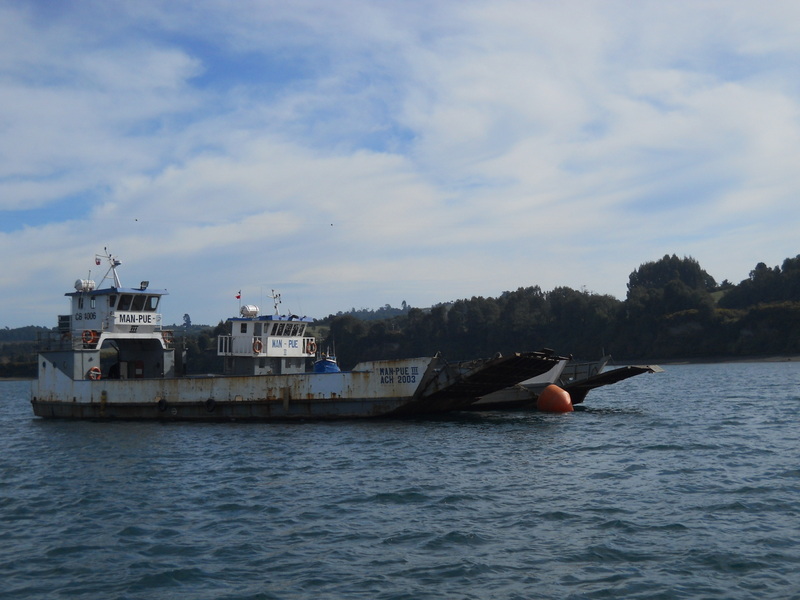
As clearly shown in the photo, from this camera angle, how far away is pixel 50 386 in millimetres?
37969

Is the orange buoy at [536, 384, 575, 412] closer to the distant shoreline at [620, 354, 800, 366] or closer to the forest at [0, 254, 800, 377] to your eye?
the forest at [0, 254, 800, 377]

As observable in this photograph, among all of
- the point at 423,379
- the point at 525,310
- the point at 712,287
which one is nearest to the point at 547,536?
the point at 423,379

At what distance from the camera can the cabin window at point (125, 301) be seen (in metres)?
37.6

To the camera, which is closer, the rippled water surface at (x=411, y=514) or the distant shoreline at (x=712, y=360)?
the rippled water surface at (x=411, y=514)

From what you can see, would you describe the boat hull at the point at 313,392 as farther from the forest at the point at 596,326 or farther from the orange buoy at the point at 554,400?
the forest at the point at 596,326

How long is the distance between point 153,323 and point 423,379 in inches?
592

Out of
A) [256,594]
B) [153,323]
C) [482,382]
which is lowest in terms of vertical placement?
[256,594]

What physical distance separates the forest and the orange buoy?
246 feet

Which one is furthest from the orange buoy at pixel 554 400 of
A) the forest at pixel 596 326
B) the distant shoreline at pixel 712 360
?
the distant shoreline at pixel 712 360

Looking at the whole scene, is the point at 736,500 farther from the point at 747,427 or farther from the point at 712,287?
the point at 712,287

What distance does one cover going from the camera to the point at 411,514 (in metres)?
16.5

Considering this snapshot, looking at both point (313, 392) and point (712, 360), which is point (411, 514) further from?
point (712, 360)

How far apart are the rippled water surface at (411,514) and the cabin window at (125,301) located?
31.1 feet

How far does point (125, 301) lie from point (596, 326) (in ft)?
326
